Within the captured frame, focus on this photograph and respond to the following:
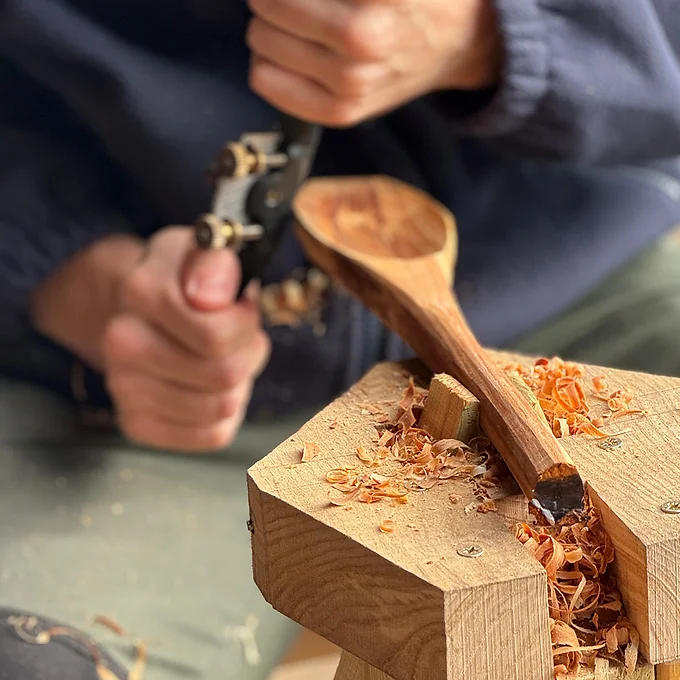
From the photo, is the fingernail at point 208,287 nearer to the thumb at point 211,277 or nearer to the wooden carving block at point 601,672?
the thumb at point 211,277

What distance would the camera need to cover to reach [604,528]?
1.10 ft

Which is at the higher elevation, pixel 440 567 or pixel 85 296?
pixel 440 567

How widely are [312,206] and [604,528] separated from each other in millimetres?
361

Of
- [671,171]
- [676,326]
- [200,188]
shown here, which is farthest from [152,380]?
[671,171]

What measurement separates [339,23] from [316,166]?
10.5 inches

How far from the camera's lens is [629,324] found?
0.75 metres

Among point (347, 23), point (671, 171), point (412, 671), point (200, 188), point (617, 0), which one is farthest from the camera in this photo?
point (671, 171)

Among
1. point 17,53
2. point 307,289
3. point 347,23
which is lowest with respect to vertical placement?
point 307,289

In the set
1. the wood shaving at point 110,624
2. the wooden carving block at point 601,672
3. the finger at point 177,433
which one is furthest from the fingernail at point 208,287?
the wooden carving block at point 601,672

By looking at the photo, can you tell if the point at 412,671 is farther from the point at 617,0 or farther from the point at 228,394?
the point at 617,0

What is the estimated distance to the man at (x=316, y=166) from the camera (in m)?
0.61

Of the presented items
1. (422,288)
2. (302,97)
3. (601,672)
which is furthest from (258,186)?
(601,672)

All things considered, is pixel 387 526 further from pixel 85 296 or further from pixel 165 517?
pixel 85 296

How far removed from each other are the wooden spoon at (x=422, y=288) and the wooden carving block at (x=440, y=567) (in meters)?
0.02
